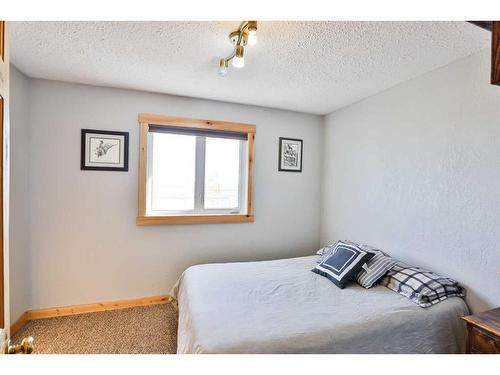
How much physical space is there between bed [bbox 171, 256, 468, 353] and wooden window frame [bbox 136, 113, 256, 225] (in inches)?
34.7

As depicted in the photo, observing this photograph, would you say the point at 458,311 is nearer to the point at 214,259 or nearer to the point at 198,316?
the point at 198,316

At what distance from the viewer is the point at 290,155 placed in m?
3.27

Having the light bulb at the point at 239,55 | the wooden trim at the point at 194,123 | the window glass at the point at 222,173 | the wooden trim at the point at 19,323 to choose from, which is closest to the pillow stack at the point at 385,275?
the window glass at the point at 222,173

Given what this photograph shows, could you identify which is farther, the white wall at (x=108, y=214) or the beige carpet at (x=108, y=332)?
the white wall at (x=108, y=214)

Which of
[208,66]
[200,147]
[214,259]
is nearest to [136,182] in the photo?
[200,147]

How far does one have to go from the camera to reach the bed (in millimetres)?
1370

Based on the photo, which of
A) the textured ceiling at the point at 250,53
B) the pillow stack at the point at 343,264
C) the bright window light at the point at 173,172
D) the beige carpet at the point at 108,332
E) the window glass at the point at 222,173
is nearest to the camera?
the textured ceiling at the point at 250,53

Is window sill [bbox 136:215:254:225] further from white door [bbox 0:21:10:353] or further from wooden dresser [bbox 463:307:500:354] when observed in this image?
wooden dresser [bbox 463:307:500:354]

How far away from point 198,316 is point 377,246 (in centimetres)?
193

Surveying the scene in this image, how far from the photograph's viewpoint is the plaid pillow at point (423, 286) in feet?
5.75

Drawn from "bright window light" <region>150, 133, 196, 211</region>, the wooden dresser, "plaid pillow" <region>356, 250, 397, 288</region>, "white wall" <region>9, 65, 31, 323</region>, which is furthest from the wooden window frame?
the wooden dresser

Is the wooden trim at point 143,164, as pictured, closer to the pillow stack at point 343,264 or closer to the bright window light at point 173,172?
the bright window light at point 173,172

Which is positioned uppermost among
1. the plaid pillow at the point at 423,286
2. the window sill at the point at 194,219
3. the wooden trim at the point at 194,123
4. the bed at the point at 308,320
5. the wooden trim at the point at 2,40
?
the wooden trim at the point at 194,123

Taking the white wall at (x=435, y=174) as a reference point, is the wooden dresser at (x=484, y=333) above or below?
below
